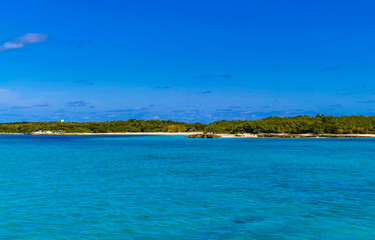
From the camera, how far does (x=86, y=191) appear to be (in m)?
22.2

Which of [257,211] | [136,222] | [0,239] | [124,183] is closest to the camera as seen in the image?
[0,239]

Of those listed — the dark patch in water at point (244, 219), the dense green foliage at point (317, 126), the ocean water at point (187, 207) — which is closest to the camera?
the ocean water at point (187, 207)

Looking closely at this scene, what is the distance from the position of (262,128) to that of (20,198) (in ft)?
517

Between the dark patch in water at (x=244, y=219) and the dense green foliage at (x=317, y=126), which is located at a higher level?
the dense green foliage at (x=317, y=126)

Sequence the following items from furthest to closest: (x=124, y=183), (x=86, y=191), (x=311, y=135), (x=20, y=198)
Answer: (x=311, y=135)
(x=124, y=183)
(x=86, y=191)
(x=20, y=198)

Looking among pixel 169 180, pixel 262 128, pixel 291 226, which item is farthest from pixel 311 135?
pixel 291 226

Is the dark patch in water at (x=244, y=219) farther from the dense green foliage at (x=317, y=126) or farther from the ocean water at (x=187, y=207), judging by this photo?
the dense green foliage at (x=317, y=126)

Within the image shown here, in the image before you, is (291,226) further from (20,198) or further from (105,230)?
(20,198)

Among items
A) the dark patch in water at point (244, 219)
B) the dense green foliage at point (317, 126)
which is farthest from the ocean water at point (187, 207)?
the dense green foliage at point (317, 126)

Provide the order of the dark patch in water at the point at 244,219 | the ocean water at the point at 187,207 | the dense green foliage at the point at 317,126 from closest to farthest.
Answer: the ocean water at the point at 187,207 → the dark patch in water at the point at 244,219 → the dense green foliage at the point at 317,126

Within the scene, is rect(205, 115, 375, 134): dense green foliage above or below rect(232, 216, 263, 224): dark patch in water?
above

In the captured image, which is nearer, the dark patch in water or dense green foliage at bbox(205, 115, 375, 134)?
the dark patch in water

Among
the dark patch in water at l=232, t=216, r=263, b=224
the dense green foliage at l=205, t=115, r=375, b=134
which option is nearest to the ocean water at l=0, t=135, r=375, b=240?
the dark patch in water at l=232, t=216, r=263, b=224

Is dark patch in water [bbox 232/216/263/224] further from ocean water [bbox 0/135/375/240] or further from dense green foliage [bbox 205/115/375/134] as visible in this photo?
dense green foliage [bbox 205/115/375/134]
